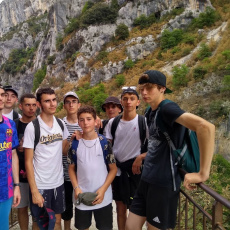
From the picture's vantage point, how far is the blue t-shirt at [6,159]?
1971 mm

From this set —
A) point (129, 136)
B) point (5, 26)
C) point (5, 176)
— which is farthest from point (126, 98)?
point (5, 26)

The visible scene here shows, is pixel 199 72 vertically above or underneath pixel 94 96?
above

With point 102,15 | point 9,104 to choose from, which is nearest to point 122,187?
point 9,104

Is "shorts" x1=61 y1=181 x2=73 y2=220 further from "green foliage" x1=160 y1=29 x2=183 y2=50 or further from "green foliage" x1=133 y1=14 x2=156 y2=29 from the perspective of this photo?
"green foliage" x1=133 y1=14 x2=156 y2=29

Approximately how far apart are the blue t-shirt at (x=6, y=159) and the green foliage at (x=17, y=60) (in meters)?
46.8

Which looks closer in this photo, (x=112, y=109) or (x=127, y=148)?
(x=127, y=148)

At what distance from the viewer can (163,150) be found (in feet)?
5.59

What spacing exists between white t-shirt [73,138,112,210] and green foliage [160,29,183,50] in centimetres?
2011

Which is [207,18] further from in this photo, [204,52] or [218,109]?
[218,109]

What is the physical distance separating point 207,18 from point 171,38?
12.5 feet

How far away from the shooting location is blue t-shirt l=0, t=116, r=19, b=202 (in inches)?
77.6

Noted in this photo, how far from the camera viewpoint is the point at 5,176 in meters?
2.00

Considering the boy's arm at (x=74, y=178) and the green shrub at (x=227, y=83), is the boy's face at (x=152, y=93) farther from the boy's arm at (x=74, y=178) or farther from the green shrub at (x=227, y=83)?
the green shrub at (x=227, y=83)

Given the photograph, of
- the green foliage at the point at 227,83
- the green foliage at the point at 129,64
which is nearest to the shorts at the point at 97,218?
the green foliage at the point at 227,83
